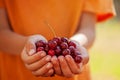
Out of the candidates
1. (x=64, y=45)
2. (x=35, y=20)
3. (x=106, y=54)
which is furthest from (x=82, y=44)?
(x=106, y=54)

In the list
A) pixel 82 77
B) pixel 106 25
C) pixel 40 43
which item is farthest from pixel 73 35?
pixel 106 25

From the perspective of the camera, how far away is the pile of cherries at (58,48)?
104 cm

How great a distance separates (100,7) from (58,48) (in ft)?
1.45

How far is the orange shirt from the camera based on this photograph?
131 cm

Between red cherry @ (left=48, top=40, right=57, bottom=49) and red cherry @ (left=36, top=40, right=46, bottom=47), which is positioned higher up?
red cherry @ (left=36, top=40, right=46, bottom=47)

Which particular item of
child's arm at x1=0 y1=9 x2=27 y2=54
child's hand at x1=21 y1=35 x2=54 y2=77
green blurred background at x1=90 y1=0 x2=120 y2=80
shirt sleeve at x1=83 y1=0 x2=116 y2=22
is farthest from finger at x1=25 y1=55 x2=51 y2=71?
green blurred background at x1=90 y1=0 x2=120 y2=80

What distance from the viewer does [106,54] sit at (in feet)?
10.2

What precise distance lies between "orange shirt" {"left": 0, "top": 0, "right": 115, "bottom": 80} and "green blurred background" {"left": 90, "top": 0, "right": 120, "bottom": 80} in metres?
1.32

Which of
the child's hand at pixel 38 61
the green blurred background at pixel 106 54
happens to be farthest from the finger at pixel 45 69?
the green blurred background at pixel 106 54

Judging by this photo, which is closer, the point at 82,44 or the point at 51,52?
the point at 51,52

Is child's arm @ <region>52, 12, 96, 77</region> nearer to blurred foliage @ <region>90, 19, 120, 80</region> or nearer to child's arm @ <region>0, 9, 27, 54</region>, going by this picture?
child's arm @ <region>0, 9, 27, 54</region>

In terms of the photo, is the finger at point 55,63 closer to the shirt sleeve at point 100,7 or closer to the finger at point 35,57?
the finger at point 35,57

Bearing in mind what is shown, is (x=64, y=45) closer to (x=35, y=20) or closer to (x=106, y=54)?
(x=35, y=20)

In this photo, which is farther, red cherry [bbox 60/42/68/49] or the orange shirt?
the orange shirt
